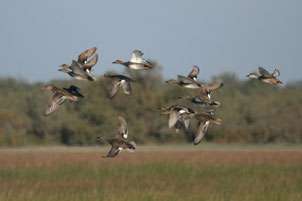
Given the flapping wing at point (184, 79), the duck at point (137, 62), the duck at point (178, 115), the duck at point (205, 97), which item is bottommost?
the duck at point (178, 115)

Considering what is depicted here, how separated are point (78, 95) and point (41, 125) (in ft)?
124

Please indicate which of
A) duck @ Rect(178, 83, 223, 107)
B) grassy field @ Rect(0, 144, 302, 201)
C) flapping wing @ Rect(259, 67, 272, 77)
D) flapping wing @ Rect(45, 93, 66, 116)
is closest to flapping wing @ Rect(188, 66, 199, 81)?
duck @ Rect(178, 83, 223, 107)

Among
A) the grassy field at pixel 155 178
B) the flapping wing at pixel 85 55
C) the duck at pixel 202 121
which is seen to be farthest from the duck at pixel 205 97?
the grassy field at pixel 155 178

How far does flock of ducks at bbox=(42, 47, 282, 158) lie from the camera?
5.60m

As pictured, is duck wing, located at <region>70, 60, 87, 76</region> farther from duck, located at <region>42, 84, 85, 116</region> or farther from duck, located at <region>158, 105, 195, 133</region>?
duck, located at <region>158, 105, 195, 133</region>

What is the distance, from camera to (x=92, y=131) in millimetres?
41906

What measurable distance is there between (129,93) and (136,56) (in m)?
0.51

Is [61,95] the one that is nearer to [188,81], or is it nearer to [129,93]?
[129,93]

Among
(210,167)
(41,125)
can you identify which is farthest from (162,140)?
(210,167)

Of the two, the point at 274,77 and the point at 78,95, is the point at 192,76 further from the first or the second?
the point at 78,95

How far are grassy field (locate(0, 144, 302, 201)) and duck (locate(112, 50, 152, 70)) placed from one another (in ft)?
29.5

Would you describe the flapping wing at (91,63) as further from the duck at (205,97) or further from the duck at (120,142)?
the duck at (205,97)

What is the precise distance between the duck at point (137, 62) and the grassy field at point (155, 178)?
898 centimetres

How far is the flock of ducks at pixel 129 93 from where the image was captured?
5602mm
